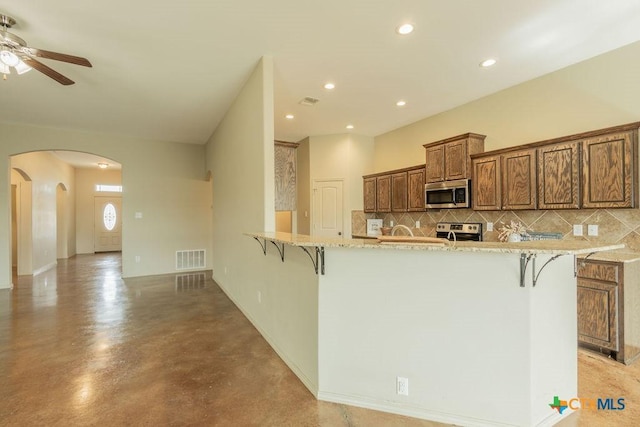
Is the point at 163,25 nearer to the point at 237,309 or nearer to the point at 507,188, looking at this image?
the point at 237,309

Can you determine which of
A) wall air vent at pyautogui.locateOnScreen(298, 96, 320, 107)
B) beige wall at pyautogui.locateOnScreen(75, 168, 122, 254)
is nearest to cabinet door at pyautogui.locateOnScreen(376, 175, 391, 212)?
wall air vent at pyautogui.locateOnScreen(298, 96, 320, 107)

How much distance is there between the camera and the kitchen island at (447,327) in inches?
68.9

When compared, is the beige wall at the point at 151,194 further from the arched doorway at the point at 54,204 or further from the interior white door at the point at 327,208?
the interior white door at the point at 327,208

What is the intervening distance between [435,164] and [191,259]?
579 centimetres

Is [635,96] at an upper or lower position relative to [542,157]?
upper

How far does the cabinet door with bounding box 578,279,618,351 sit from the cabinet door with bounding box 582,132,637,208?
80 centimetres

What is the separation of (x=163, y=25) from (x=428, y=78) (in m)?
2.92

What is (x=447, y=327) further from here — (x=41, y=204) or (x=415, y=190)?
(x=41, y=204)

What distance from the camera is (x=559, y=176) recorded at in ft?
10.4

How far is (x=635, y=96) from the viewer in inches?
112

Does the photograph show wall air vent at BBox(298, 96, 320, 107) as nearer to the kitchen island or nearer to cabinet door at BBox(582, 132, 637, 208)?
the kitchen island

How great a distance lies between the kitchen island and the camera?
175 centimetres

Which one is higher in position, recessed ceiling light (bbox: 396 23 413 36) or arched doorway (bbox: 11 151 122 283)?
recessed ceiling light (bbox: 396 23 413 36)

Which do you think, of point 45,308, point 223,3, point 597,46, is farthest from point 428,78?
point 45,308
